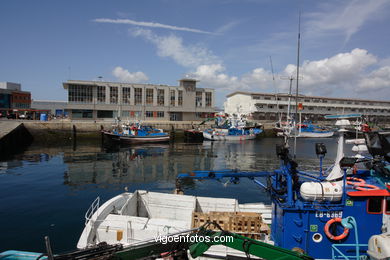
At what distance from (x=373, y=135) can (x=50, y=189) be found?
71.3 ft

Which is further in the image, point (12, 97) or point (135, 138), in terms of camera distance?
point (12, 97)

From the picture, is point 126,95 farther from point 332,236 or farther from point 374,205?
point 374,205

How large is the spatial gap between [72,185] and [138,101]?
53.4m

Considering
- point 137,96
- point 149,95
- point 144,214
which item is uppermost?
point 149,95

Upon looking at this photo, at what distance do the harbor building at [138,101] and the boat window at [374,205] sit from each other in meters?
59.0

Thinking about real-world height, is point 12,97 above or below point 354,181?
above

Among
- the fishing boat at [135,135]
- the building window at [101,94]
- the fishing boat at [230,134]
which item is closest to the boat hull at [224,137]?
the fishing boat at [230,134]

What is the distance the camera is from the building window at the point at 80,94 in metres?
67.0

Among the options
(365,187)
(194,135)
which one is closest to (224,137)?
(194,135)

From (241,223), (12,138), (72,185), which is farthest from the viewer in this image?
(12,138)

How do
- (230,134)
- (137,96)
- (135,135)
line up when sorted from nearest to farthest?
(135,135) → (230,134) → (137,96)

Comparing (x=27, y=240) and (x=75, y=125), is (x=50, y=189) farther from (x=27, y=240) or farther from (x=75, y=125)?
(x=75, y=125)

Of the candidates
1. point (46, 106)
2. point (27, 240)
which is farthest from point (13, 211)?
point (46, 106)

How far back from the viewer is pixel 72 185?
854 inches
